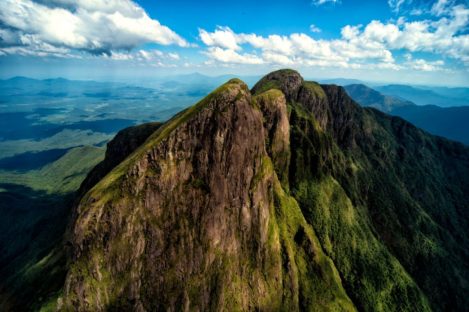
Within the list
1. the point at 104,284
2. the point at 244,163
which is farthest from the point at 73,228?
the point at 244,163

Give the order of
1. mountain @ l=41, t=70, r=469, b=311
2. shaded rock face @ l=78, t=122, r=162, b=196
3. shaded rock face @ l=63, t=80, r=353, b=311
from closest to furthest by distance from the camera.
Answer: shaded rock face @ l=63, t=80, r=353, b=311 → mountain @ l=41, t=70, r=469, b=311 → shaded rock face @ l=78, t=122, r=162, b=196

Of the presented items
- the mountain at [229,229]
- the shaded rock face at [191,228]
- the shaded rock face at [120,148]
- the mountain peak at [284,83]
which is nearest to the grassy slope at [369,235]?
the mountain at [229,229]

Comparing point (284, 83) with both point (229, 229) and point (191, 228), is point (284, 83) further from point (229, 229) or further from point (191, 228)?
point (191, 228)

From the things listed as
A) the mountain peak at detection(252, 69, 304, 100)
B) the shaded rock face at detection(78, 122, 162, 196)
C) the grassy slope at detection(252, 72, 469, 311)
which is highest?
the mountain peak at detection(252, 69, 304, 100)

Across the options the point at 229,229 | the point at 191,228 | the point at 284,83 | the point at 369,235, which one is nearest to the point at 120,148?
the point at 191,228

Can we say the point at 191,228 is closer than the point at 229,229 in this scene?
Yes

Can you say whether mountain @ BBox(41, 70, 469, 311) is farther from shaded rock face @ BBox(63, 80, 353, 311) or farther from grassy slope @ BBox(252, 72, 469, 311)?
grassy slope @ BBox(252, 72, 469, 311)

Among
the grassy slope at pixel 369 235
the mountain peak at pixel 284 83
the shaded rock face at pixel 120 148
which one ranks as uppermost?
the mountain peak at pixel 284 83

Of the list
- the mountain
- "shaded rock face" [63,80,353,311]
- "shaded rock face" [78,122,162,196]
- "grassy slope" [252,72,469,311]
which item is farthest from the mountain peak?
"shaded rock face" [63,80,353,311]

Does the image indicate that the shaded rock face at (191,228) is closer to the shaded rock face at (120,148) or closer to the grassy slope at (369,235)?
the grassy slope at (369,235)
